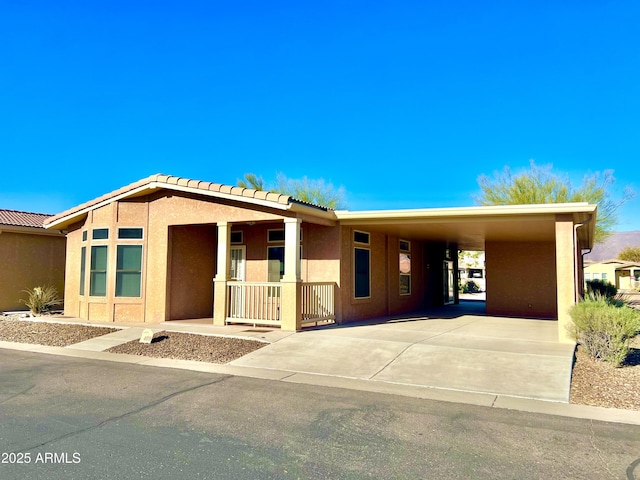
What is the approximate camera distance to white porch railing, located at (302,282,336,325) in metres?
12.1

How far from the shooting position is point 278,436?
16.2 ft

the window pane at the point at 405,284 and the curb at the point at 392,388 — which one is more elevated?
the window pane at the point at 405,284

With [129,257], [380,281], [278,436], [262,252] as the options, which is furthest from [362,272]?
[278,436]

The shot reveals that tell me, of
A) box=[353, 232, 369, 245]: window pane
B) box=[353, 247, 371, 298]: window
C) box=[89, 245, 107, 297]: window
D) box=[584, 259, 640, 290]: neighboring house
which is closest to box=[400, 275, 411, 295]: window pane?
box=[353, 247, 371, 298]: window

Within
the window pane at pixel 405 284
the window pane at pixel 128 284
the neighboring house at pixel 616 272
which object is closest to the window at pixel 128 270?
the window pane at pixel 128 284

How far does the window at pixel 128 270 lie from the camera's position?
45.0 feet

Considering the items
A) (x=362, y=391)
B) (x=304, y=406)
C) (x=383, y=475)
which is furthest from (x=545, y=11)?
(x=383, y=475)

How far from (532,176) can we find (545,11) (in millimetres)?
15051

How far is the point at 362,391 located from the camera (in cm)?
694

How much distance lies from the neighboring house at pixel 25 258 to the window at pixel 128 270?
6.06 m

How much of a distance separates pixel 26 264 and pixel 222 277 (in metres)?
10.5

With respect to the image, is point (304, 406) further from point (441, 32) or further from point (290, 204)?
point (441, 32)

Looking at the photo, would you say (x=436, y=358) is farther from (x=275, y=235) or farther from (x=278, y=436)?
(x=275, y=235)

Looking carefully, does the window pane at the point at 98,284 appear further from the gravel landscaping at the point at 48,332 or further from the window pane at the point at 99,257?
the gravel landscaping at the point at 48,332
